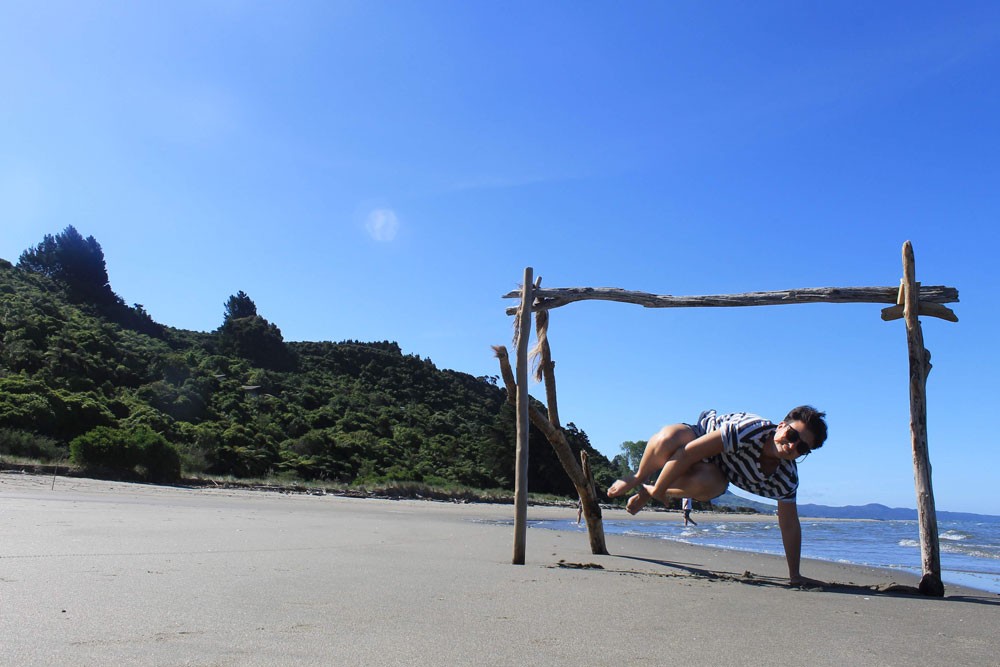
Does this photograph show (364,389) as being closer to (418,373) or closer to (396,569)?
(418,373)

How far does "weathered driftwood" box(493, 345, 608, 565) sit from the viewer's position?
27.6 ft

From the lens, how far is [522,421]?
7695 millimetres

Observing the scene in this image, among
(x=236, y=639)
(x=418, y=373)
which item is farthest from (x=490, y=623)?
(x=418, y=373)

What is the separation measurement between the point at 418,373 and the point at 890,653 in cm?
6516

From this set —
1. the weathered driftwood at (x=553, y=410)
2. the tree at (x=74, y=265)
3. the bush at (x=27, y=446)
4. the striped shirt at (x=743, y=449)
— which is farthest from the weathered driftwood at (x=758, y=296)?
the tree at (x=74, y=265)

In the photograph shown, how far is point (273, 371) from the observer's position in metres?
55.8

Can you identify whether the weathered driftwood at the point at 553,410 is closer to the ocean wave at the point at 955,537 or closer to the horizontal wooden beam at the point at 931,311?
the horizontal wooden beam at the point at 931,311

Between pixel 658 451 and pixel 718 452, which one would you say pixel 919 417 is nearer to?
pixel 718 452

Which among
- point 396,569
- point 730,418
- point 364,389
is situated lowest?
point 396,569

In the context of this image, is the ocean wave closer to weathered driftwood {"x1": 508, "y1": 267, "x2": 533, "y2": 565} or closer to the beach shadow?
the beach shadow

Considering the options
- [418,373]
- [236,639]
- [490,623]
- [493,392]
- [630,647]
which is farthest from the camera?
[493,392]

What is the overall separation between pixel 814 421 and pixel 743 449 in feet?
1.76

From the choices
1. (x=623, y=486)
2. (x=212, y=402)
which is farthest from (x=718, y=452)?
(x=212, y=402)

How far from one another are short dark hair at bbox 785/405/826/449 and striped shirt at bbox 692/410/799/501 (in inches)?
9.3
